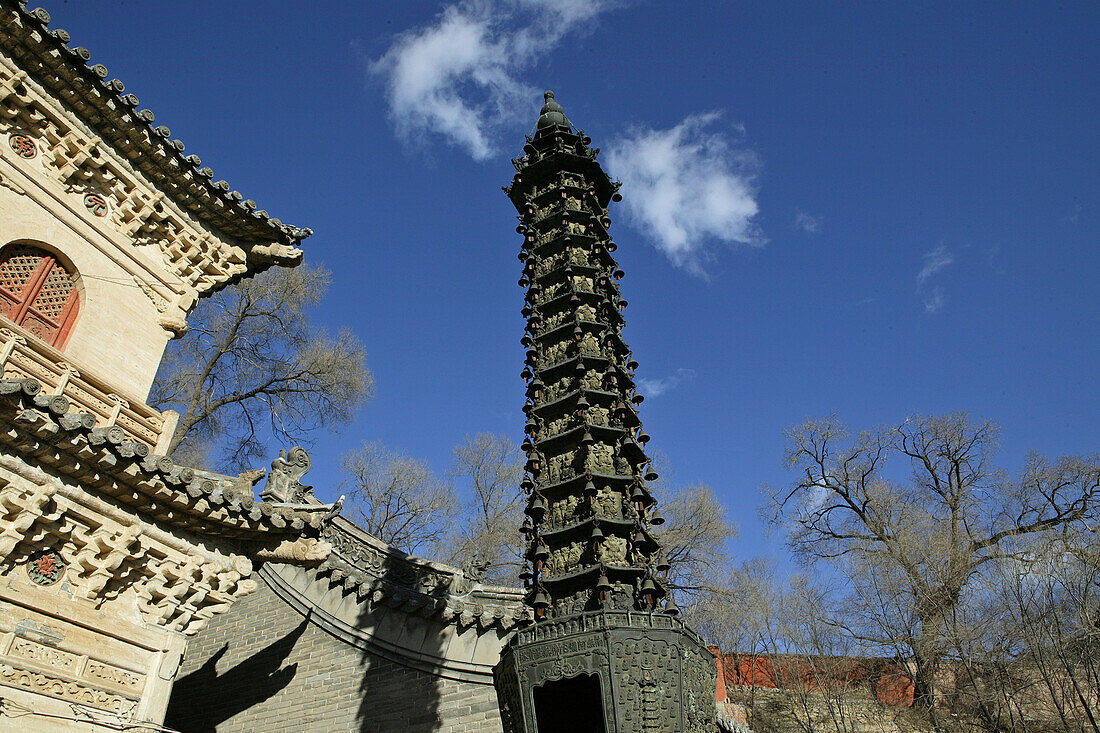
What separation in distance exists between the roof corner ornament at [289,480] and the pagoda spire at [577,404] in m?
4.86

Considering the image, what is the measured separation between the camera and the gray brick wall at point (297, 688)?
33.5ft

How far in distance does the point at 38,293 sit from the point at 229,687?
710 centimetres

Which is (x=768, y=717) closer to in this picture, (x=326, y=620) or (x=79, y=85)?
(x=326, y=620)

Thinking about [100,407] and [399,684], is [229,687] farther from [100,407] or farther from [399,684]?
[100,407]

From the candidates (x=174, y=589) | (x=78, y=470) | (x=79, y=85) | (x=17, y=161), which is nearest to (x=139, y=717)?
(x=174, y=589)

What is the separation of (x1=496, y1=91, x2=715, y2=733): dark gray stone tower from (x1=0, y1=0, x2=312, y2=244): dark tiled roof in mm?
3843

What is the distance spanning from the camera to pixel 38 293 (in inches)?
338

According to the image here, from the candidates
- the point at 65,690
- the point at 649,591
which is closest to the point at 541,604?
the point at 649,591

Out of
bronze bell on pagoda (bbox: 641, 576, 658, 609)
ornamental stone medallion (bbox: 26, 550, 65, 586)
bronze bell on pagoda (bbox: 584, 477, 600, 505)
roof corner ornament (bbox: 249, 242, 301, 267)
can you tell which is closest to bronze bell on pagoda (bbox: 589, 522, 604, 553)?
bronze bell on pagoda (bbox: 584, 477, 600, 505)

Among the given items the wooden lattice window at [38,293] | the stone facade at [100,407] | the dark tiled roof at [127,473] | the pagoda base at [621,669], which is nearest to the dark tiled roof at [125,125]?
the stone facade at [100,407]

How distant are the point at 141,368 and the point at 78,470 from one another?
260 cm

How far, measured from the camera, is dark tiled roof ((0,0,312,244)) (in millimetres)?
8430

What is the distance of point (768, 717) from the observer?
17203 millimetres

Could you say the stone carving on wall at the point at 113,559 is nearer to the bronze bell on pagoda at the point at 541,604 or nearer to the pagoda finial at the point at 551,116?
the bronze bell on pagoda at the point at 541,604
